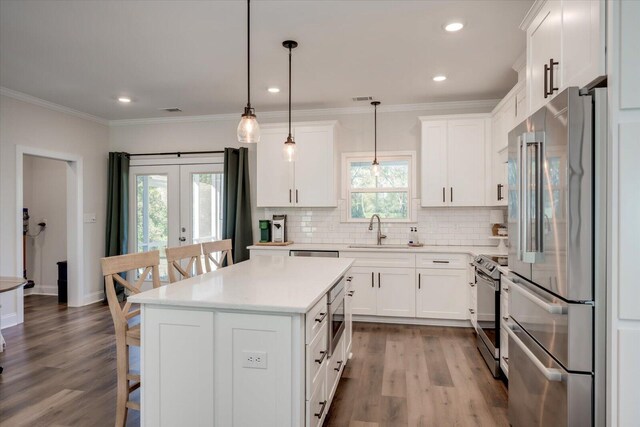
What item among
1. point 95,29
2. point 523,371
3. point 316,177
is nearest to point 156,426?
point 523,371

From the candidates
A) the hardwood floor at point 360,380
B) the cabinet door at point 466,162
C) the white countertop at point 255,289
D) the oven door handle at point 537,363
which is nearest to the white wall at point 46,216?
the hardwood floor at point 360,380

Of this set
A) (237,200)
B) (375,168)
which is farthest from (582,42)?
(237,200)

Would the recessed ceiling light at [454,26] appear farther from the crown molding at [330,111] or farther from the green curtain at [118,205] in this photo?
the green curtain at [118,205]

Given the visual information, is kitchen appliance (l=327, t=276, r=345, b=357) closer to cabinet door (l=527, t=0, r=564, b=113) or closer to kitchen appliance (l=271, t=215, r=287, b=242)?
cabinet door (l=527, t=0, r=564, b=113)

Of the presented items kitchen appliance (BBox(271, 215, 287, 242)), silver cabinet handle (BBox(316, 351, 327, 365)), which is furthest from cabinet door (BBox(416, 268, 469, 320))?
silver cabinet handle (BBox(316, 351, 327, 365))

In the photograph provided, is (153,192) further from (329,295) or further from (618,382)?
(618,382)

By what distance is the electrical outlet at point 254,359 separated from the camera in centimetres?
179

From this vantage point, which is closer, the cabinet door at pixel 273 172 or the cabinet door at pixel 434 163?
the cabinet door at pixel 434 163

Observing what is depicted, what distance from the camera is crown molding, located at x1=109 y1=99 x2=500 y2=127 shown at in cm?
488

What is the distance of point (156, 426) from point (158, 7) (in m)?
2.72

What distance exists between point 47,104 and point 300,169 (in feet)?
11.3

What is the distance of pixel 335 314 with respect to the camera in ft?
8.46

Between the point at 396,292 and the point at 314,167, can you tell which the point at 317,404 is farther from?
the point at 314,167

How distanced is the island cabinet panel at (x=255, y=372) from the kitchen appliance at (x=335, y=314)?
0.62 m
